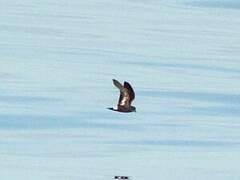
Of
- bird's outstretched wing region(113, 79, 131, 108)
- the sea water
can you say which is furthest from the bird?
the sea water

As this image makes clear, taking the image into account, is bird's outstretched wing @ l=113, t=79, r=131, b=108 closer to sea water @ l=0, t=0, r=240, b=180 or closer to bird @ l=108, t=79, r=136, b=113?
bird @ l=108, t=79, r=136, b=113

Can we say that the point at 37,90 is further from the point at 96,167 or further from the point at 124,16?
the point at 124,16

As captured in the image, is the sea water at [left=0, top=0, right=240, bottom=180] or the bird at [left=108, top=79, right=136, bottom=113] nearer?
the bird at [left=108, top=79, right=136, bottom=113]

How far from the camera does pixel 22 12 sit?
64.2m

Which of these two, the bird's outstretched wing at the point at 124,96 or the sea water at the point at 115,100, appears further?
the sea water at the point at 115,100

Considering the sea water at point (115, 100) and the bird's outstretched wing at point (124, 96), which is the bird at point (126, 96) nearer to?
the bird's outstretched wing at point (124, 96)

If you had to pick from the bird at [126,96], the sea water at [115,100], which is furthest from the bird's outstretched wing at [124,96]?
the sea water at [115,100]

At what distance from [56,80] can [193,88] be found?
101 inches

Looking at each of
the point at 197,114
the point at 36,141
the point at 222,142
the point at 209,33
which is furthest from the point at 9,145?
the point at 209,33

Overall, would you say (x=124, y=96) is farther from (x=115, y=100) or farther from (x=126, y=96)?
(x=115, y=100)

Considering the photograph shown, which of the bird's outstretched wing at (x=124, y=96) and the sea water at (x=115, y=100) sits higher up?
the sea water at (x=115, y=100)

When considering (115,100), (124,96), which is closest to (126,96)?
(124,96)

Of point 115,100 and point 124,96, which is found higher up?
point 115,100

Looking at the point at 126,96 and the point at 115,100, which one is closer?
the point at 126,96
